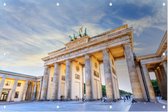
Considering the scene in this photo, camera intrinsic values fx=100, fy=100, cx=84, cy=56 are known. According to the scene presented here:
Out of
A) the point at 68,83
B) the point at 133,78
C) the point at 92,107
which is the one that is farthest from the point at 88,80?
the point at 92,107

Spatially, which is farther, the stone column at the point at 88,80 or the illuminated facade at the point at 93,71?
the stone column at the point at 88,80

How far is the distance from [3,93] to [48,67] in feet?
54.8

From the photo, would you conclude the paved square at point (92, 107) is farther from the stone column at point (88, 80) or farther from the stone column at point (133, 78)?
the stone column at point (88, 80)

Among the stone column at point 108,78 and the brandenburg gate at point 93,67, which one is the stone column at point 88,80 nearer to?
the brandenburg gate at point 93,67

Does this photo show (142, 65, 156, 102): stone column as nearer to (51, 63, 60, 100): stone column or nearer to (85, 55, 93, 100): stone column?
(85, 55, 93, 100): stone column

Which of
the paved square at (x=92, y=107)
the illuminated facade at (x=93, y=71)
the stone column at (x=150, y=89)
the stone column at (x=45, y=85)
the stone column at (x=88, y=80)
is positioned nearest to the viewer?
the paved square at (x=92, y=107)

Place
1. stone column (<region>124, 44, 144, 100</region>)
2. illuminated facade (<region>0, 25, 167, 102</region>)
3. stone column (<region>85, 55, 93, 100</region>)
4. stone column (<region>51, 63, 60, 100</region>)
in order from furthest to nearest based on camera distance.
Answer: stone column (<region>51, 63, 60, 100</region>) < stone column (<region>85, 55, 93, 100</region>) < illuminated facade (<region>0, 25, 167, 102</region>) < stone column (<region>124, 44, 144, 100</region>)

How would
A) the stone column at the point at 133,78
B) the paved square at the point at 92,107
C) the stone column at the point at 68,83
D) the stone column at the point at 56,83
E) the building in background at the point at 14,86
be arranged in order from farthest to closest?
the building in background at the point at 14,86 < the stone column at the point at 56,83 < the stone column at the point at 68,83 < the stone column at the point at 133,78 < the paved square at the point at 92,107

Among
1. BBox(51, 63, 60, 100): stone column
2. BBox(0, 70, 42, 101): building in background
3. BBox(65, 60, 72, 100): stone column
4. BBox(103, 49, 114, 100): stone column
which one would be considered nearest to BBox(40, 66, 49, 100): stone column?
BBox(51, 63, 60, 100): stone column

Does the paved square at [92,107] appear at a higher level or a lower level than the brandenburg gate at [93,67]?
lower

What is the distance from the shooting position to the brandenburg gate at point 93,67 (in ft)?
54.1

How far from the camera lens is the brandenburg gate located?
54.1 feet

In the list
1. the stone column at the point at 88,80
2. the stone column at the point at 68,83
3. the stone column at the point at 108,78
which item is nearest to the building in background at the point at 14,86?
the stone column at the point at 68,83

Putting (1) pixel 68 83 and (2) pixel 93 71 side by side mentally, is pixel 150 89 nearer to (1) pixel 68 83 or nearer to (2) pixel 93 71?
(2) pixel 93 71
